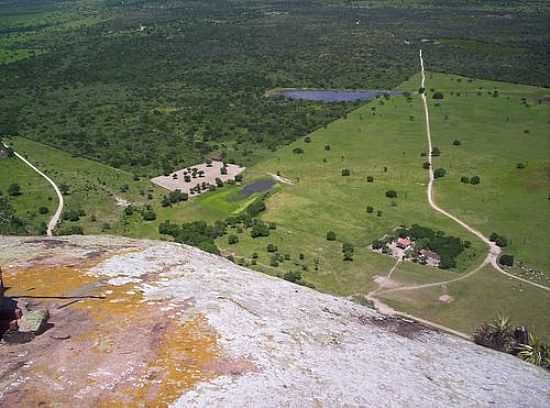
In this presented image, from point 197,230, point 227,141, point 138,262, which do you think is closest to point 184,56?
point 227,141

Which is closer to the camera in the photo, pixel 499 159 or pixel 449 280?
pixel 449 280

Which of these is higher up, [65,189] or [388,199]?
[65,189]

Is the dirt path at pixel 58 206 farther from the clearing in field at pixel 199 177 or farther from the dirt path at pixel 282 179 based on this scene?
the dirt path at pixel 282 179

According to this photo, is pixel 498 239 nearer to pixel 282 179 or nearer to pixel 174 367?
pixel 282 179

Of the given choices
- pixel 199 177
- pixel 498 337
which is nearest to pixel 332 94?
pixel 199 177

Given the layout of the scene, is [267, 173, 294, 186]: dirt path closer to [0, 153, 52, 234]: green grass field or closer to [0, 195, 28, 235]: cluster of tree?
[0, 153, 52, 234]: green grass field

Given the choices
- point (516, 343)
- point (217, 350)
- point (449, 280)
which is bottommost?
point (449, 280)

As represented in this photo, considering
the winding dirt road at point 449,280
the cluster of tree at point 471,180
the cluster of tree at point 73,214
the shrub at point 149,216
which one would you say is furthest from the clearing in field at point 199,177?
the cluster of tree at point 471,180
